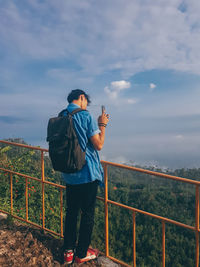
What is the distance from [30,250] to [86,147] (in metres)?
1.60

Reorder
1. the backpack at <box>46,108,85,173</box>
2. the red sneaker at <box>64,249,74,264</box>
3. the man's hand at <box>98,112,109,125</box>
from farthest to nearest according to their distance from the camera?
the red sneaker at <box>64,249,74,264</box> → the man's hand at <box>98,112,109,125</box> → the backpack at <box>46,108,85,173</box>

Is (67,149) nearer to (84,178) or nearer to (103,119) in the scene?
(84,178)

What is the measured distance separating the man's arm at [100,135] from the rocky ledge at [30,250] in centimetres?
152

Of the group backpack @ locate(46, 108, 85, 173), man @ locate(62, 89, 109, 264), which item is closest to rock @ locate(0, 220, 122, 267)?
man @ locate(62, 89, 109, 264)

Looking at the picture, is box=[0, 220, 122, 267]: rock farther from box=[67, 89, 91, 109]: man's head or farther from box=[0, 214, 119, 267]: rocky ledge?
box=[67, 89, 91, 109]: man's head

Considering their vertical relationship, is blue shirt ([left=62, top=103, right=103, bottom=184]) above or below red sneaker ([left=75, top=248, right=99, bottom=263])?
above

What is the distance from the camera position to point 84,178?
287 centimetres

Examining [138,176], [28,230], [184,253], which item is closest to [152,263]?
[184,253]

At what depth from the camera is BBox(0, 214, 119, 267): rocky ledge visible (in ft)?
10.6

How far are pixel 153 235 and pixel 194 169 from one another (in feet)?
41.7

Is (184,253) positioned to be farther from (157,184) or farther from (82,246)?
(82,246)

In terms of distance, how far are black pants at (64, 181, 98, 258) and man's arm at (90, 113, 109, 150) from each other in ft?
1.38

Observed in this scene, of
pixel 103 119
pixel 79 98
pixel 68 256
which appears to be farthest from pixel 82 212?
pixel 79 98

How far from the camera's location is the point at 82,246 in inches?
124
